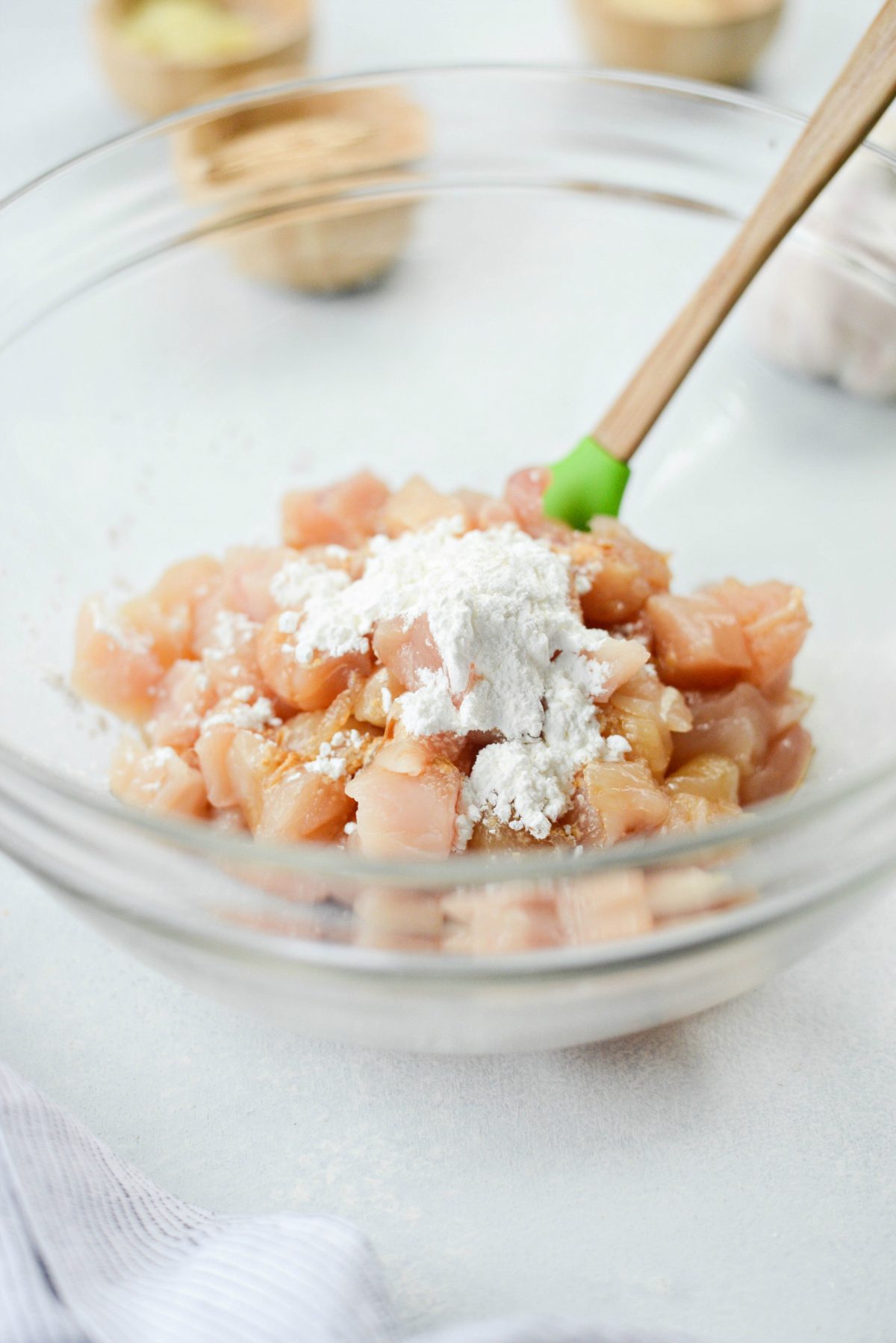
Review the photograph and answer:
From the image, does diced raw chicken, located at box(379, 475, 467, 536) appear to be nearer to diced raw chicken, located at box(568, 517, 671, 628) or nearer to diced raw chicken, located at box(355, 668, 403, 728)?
diced raw chicken, located at box(568, 517, 671, 628)

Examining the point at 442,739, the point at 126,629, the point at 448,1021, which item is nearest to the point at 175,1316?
the point at 448,1021

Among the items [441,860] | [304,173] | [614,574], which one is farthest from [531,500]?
[304,173]

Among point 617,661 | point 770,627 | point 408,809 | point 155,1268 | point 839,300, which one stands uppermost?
point 839,300

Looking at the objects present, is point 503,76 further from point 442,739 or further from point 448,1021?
point 448,1021

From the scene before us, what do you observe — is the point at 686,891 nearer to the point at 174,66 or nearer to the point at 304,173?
the point at 304,173

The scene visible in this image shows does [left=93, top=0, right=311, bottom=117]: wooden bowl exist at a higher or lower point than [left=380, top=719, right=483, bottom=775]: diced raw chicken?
higher

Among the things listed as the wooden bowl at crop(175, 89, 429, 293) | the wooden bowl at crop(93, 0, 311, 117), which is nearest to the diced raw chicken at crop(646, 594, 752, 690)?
the wooden bowl at crop(175, 89, 429, 293)
